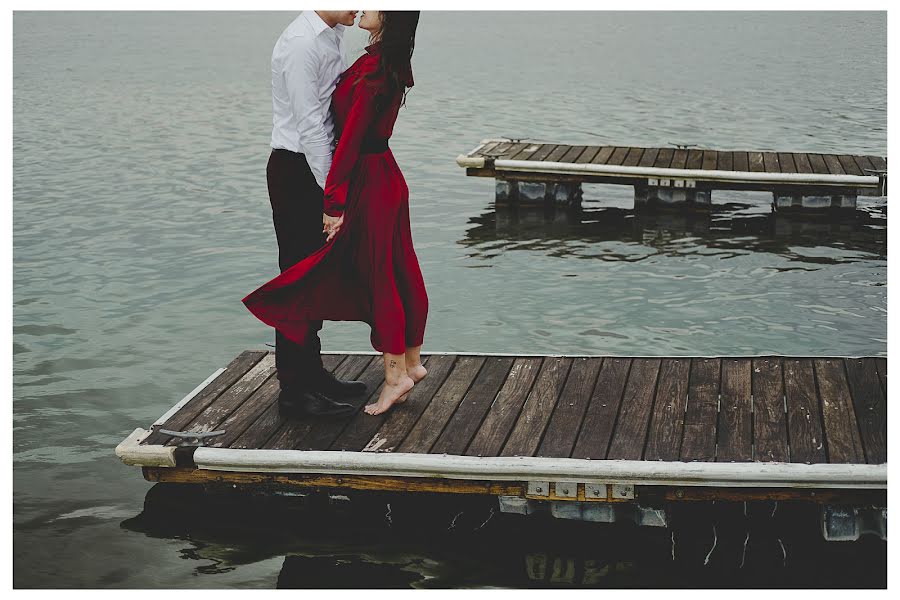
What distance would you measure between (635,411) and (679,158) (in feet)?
29.6

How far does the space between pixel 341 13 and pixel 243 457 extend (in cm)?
237

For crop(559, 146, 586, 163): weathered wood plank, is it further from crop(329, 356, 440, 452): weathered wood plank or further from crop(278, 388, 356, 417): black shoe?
crop(278, 388, 356, 417): black shoe

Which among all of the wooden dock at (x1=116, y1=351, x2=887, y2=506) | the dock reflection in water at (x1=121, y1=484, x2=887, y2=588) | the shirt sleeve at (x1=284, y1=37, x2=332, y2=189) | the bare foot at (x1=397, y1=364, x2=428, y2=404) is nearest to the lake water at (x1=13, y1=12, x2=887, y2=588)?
the dock reflection in water at (x1=121, y1=484, x2=887, y2=588)

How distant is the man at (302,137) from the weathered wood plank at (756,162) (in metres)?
9.09

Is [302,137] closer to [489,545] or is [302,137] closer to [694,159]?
[489,545]

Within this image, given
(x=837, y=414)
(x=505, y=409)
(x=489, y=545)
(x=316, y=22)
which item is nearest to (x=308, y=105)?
(x=316, y=22)

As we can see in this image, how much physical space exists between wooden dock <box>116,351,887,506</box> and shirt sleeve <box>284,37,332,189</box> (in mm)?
1484

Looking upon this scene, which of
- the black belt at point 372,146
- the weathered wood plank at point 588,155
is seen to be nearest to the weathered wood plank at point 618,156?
the weathered wood plank at point 588,155

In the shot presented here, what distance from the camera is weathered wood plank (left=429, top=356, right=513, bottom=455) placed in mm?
5859

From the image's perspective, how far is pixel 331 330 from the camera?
33.6 ft

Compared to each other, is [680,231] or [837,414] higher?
[680,231]

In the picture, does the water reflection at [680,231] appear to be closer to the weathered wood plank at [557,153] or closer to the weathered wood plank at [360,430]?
the weathered wood plank at [557,153]

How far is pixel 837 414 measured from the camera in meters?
5.99

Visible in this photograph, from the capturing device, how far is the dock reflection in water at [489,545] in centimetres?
578
